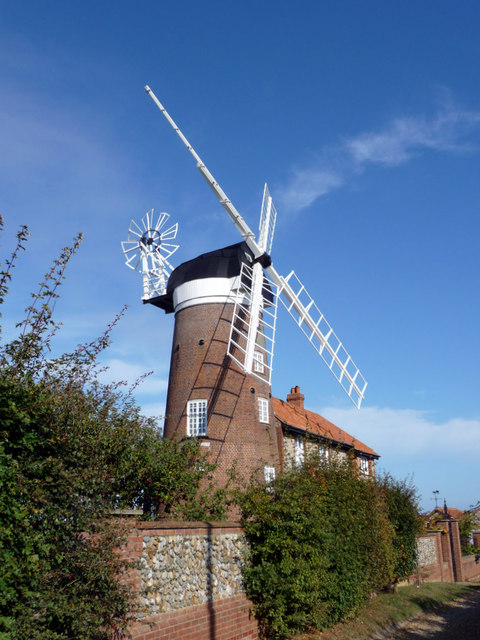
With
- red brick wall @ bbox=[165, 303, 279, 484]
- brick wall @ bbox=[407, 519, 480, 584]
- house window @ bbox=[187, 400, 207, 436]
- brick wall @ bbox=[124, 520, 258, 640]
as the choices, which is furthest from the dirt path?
house window @ bbox=[187, 400, 207, 436]

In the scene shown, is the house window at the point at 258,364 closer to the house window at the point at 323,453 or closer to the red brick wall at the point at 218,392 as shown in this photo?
the red brick wall at the point at 218,392

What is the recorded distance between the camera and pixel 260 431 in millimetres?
21891

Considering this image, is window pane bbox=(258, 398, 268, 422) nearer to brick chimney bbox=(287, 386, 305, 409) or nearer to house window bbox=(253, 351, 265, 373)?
house window bbox=(253, 351, 265, 373)

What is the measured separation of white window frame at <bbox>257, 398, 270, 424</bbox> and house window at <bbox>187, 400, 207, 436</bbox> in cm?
228

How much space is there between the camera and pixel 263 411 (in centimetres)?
2262

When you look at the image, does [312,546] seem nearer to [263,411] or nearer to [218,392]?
[218,392]

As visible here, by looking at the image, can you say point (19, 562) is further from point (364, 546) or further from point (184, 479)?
point (364, 546)

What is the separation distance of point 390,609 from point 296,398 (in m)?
15.8

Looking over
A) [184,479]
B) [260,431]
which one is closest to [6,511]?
[184,479]

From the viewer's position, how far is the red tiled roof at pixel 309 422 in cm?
2572

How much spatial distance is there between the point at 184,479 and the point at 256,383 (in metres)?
9.62

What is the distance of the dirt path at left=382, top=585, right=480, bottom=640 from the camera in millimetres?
14034

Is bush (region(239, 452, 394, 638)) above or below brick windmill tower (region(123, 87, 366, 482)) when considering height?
below

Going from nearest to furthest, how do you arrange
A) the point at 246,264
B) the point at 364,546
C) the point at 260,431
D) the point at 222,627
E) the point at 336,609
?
the point at 222,627
the point at 336,609
the point at 364,546
the point at 260,431
the point at 246,264
